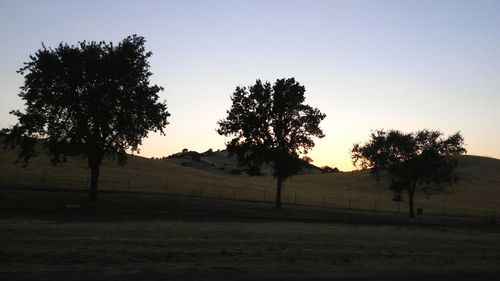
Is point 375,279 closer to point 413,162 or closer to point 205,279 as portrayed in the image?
point 205,279

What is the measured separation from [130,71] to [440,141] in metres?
36.5

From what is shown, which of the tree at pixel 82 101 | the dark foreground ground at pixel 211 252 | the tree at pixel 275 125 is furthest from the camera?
the tree at pixel 275 125

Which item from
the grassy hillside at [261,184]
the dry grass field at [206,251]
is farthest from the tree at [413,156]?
the dry grass field at [206,251]

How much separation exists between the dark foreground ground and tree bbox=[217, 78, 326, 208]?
22096mm

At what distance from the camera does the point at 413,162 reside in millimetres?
57156

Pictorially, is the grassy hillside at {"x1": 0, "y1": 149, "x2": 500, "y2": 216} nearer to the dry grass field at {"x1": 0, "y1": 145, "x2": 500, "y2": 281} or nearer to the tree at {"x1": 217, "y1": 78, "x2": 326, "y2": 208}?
the tree at {"x1": 217, "y1": 78, "x2": 326, "y2": 208}

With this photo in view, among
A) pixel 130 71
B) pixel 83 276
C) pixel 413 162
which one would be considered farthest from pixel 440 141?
pixel 83 276

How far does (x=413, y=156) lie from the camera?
5759 cm

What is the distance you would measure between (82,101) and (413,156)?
1453 inches

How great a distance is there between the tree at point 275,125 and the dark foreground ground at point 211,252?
72.5 feet

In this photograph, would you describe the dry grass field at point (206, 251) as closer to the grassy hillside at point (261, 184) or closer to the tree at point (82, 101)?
the tree at point (82, 101)

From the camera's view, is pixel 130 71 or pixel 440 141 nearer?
pixel 130 71

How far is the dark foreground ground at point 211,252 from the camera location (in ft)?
43.1

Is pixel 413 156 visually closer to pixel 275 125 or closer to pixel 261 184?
pixel 275 125
